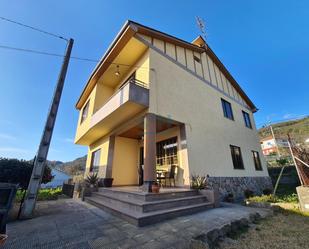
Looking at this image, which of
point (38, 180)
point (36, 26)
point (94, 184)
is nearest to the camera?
point (38, 180)

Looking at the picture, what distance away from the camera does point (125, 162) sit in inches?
384

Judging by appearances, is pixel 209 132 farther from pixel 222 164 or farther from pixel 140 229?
pixel 140 229

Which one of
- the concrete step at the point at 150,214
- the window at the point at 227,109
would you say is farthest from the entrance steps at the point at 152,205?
the window at the point at 227,109

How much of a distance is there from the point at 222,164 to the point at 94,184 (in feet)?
24.6

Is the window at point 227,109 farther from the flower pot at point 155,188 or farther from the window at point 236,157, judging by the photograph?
the flower pot at point 155,188

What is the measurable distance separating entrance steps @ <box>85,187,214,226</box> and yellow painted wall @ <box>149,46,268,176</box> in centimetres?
191

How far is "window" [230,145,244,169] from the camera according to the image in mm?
10273

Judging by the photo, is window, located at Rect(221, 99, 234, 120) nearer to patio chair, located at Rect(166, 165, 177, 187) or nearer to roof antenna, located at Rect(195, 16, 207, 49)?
roof antenna, located at Rect(195, 16, 207, 49)

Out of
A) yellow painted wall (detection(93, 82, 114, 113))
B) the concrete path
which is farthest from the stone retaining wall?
yellow painted wall (detection(93, 82, 114, 113))

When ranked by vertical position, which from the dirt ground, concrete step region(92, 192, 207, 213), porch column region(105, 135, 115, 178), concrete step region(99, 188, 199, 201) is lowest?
the dirt ground

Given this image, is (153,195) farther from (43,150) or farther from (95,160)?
(95,160)

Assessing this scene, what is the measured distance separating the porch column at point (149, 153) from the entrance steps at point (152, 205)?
0.59 m

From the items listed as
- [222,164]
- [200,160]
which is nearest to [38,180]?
[200,160]

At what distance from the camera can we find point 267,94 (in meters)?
29.9
